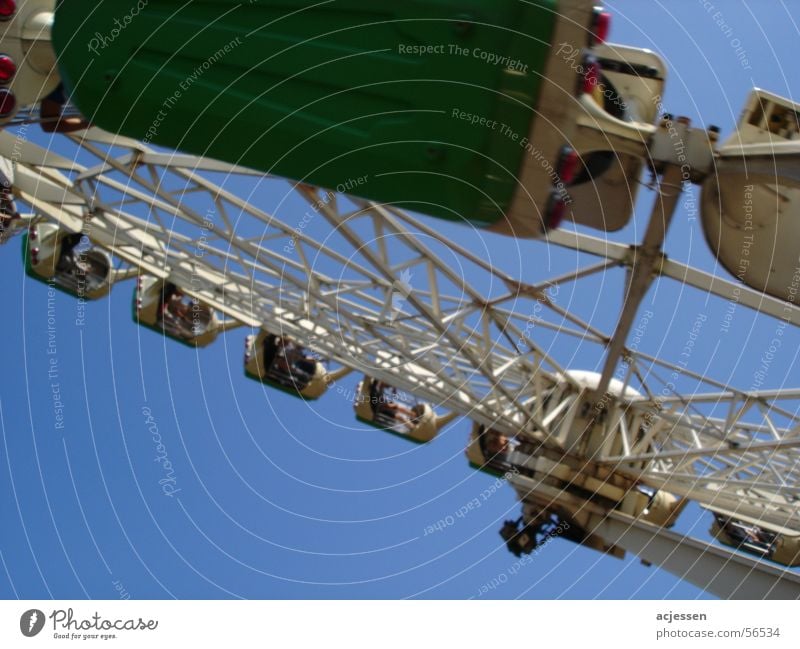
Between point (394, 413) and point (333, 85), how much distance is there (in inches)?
584

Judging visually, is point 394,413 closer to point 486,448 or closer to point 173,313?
point 486,448

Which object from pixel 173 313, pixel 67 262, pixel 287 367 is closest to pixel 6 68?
pixel 67 262

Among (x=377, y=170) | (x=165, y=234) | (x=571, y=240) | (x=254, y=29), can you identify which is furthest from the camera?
(x=165, y=234)

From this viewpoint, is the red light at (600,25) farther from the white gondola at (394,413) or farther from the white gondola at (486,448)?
the white gondola at (394,413)

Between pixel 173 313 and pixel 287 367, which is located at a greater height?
pixel 173 313

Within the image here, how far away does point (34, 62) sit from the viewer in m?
7.48

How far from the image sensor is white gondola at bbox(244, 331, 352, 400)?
20062mm

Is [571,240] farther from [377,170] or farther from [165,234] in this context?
[165,234]

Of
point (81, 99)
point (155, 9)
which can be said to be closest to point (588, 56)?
point (155, 9)

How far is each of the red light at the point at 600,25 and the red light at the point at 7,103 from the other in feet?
17.1

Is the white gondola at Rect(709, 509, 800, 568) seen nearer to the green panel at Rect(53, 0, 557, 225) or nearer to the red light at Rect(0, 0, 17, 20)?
the green panel at Rect(53, 0, 557, 225)

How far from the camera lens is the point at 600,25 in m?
5.18

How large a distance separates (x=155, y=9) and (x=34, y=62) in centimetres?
240

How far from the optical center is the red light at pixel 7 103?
23.7ft
